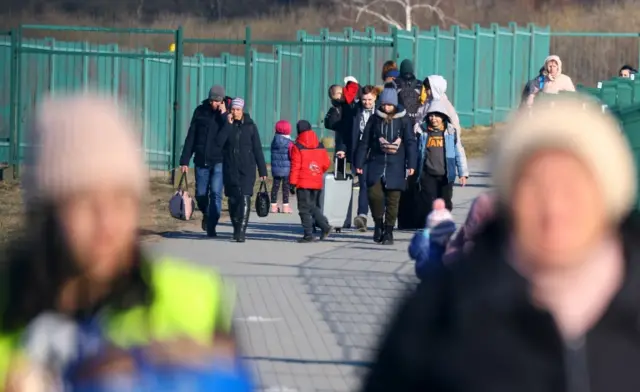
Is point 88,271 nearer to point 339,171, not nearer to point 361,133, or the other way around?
point 339,171

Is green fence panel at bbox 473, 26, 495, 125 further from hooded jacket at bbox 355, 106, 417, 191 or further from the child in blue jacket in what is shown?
the child in blue jacket

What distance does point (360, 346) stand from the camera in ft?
31.8

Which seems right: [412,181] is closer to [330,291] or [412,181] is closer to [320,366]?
[330,291]

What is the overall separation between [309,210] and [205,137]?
52.2 inches

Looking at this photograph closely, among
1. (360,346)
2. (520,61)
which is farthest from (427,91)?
(520,61)

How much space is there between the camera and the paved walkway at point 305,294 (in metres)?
8.98

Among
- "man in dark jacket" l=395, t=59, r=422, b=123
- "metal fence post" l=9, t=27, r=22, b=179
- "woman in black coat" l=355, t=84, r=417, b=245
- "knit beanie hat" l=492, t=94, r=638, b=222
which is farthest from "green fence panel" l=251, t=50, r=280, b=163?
"knit beanie hat" l=492, t=94, r=638, b=222

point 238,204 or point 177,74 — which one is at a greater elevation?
point 177,74

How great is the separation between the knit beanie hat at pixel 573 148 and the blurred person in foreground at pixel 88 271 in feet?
2.29

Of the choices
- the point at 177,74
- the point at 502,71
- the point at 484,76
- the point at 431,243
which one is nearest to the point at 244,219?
the point at 177,74

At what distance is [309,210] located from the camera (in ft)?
51.2

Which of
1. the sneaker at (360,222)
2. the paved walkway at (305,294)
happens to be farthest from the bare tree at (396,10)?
the paved walkway at (305,294)

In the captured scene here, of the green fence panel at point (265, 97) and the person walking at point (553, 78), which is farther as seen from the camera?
the green fence panel at point (265, 97)

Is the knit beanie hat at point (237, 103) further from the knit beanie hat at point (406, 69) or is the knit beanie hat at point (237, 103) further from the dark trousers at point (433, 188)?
the knit beanie hat at point (406, 69)
